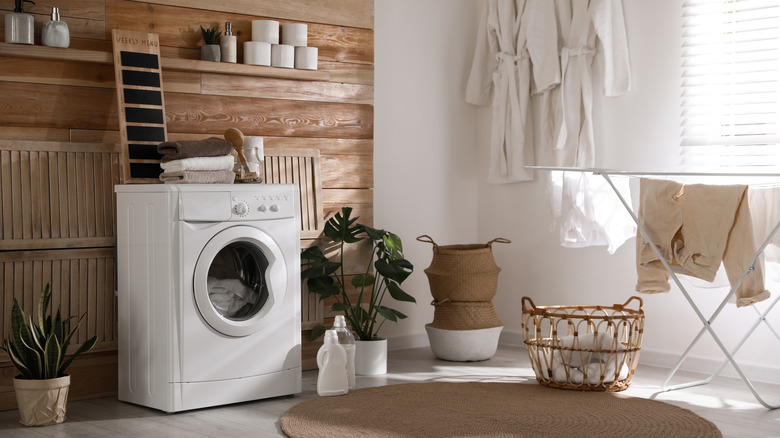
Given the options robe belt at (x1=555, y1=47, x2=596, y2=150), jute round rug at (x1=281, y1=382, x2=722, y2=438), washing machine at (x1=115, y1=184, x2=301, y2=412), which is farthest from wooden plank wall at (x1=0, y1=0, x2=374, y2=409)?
robe belt at (x1=555, y1=47, x2=596, y2=150)

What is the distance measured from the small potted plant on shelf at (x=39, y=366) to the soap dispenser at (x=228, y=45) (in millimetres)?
1262

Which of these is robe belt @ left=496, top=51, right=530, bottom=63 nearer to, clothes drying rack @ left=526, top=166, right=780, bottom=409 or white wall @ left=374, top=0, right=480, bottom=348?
white wall @ left=374, top=0, right=480, bottom=348

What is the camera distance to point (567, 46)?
4.35 metres

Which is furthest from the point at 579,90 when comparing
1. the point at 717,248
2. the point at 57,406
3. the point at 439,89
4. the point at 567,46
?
the point at 57,406

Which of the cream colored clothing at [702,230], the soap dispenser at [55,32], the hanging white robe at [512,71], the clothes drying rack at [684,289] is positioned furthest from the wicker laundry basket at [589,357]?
the soap dispenser at [55,32]

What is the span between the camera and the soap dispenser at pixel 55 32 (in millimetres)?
3203

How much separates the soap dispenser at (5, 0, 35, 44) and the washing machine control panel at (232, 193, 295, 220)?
0.94 metres

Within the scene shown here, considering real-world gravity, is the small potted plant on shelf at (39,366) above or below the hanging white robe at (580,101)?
below

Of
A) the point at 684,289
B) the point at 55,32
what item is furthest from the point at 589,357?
the point at 55,32

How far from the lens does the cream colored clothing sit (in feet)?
10.0

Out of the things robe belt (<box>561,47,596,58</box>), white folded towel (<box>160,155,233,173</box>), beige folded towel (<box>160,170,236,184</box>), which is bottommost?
beige folded towel (<box>160,170,236,184</box>)

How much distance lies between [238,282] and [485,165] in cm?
202

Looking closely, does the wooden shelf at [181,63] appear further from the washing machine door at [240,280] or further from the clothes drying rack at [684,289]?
the clothes drying rack at [684,289]

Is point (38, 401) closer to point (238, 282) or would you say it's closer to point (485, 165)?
point (238, 282)
